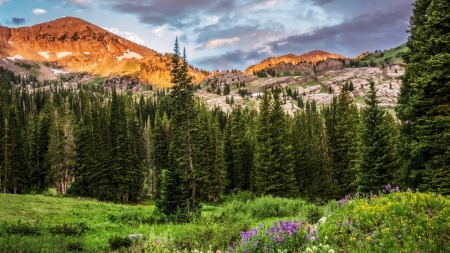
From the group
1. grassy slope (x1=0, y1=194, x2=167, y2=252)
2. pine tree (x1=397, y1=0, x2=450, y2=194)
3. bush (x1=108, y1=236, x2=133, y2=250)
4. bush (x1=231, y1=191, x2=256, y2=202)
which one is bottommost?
bush (x1=231, y1=191, x2=256, y2=202)

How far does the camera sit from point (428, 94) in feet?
62.4

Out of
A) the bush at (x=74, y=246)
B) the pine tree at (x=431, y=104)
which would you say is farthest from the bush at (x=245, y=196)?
the bush at (x=74, y=246)

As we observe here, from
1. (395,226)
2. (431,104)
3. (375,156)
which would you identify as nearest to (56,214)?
(395,226)

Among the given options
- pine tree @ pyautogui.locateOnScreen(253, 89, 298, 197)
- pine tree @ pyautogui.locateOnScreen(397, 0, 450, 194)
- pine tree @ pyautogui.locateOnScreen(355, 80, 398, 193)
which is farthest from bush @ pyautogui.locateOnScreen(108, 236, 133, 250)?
pine tree @ pyautogui.locateOnScreen(253, 89, 298, 197)

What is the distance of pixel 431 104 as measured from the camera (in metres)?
18.7

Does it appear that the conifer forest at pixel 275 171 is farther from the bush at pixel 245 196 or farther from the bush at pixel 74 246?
the bush at pixel 245 196

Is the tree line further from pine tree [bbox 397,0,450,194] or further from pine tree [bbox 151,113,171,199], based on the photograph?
pine tree [bbox 151,113,171,199]

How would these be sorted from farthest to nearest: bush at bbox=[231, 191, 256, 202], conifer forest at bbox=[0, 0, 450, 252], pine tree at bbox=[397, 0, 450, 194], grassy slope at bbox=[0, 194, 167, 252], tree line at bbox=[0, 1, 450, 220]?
bush at bbox=[231, 191, 256, 202] < grassy slope at bbox=[0, 194, 167, 252] < tree line at bbox=[0, 1, 450, 220] < pine tree at bbox=[397, 0, 450, 194] < conifer forest at bbox=[0, 0, 450, 252]

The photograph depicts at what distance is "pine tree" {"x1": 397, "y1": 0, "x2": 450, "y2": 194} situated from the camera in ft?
58.2

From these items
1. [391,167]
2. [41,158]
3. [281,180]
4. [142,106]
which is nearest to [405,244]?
[391,167]

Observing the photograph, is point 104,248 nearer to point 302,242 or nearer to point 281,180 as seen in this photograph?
point 302,242

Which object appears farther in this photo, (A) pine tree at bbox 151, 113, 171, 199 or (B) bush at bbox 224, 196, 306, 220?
(A) pine tree at bbox 151, 113, 171, 199

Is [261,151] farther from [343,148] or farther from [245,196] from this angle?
[343,148]

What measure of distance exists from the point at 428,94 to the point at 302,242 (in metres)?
16.8
